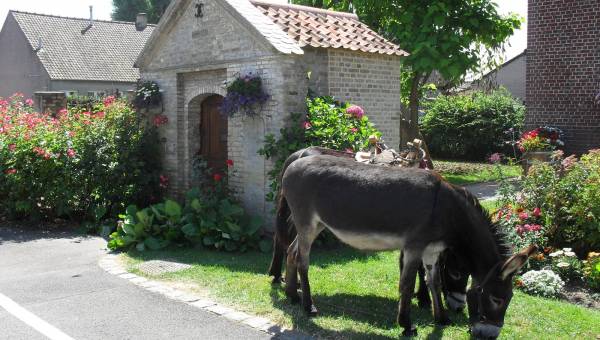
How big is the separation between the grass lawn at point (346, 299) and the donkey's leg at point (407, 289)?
0.13 metres

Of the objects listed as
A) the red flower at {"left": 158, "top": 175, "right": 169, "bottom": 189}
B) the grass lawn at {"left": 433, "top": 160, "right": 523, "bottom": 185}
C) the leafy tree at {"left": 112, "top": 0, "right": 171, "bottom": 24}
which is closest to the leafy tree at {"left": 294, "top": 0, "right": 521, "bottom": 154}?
the grass lawn at {"left": 433, "top": 160, "right": 523, "bottom": 185}

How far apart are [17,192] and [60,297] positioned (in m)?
5.40

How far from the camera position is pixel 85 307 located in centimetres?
673

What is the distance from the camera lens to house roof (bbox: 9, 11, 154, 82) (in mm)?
32938

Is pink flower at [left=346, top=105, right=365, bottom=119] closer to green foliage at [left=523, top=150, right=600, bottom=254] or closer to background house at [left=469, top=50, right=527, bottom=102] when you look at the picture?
green foliage at [left=523, top=150, right=600, bottom=254]

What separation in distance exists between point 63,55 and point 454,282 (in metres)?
32.5

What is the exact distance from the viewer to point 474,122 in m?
24.1

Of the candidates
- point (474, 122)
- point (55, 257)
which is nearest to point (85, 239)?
point (55, 257)

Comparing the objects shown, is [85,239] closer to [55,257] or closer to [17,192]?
[55,257]

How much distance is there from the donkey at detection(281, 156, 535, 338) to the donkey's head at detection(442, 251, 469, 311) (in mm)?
287

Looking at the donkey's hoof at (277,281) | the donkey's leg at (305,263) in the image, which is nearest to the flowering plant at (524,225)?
the donkey's leg at (305,263)

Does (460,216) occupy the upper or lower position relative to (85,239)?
upper

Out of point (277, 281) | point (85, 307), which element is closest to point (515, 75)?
point (277, 281)

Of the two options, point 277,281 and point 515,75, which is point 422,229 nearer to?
point 277,281
